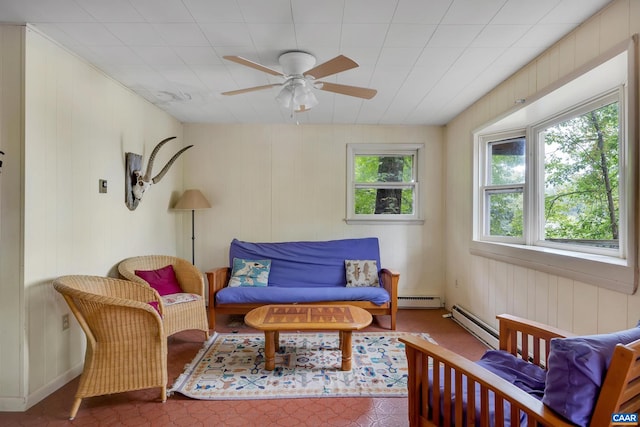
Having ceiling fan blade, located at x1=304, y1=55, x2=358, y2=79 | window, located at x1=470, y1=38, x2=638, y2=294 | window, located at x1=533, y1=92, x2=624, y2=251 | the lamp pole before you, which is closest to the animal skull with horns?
the lamp pole

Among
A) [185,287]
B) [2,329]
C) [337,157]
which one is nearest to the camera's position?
[2,329]

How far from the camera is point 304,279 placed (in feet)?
11.4

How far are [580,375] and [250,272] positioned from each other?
2902mm

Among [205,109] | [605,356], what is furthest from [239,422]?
[205,109]

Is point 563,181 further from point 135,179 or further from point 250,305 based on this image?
point 135,179

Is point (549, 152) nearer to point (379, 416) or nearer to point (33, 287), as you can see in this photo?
point (379, 416)

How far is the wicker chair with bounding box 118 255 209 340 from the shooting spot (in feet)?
8.10

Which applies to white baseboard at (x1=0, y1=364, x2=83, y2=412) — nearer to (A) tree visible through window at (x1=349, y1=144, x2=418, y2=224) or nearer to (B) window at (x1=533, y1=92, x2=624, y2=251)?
(A) tree visible through window at (x1=349, y1=144, x2=418, y2=224)

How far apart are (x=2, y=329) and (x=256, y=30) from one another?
239cm

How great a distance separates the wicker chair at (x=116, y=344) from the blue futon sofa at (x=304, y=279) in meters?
1.12

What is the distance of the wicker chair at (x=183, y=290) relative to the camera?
8.10ft

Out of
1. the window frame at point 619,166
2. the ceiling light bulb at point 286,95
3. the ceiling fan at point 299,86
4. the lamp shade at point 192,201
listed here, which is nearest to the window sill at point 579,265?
the window frame at point 619,166

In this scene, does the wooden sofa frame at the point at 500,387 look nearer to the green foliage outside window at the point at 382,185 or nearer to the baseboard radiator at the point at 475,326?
the baseboard radiator at the point at 475,326

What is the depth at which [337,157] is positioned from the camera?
3.86 m
